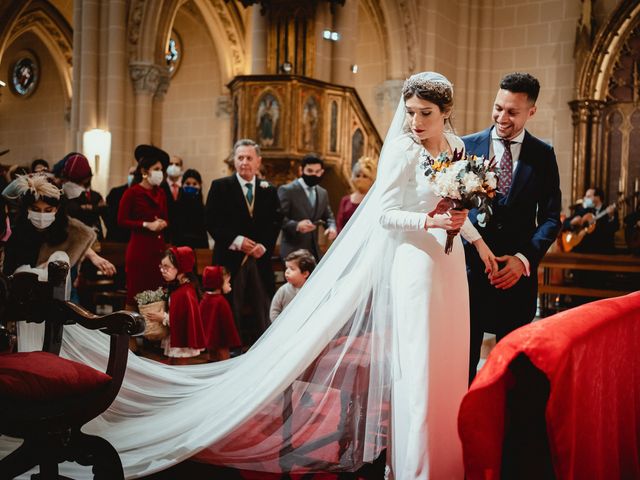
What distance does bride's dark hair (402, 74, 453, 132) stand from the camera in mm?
2572

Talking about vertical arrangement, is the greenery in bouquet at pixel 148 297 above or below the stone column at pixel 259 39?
below

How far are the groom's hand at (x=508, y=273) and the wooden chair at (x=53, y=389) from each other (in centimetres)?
139

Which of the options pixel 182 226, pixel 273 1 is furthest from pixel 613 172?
pixel 182 226

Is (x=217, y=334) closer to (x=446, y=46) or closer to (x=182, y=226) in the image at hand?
(x=182, y=226)

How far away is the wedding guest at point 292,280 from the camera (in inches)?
180

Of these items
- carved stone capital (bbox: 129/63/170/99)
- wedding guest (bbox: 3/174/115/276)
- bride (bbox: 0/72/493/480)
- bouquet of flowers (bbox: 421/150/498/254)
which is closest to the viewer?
bouquet of flowers (bbox: 421/150/498/254)

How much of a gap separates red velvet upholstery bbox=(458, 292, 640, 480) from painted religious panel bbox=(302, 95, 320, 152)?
8441 millimetres

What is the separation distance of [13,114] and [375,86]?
12508 mm

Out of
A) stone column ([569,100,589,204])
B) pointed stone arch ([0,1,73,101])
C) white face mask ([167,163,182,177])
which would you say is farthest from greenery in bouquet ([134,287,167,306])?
pointed stone arch ([0,1,73,101])

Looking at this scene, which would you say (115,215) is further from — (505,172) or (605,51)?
(605,51)

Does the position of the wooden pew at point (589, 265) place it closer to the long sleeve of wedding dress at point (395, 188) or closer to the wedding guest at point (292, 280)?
the wedding guest at point (292, 280)

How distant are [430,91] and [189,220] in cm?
455

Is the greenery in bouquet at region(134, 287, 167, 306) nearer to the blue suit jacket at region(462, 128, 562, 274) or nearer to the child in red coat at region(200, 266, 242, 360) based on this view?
the child in red coat at region(200, 266, 242, 360)

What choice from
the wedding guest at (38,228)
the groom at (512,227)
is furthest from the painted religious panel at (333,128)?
the groom at (512,227)
